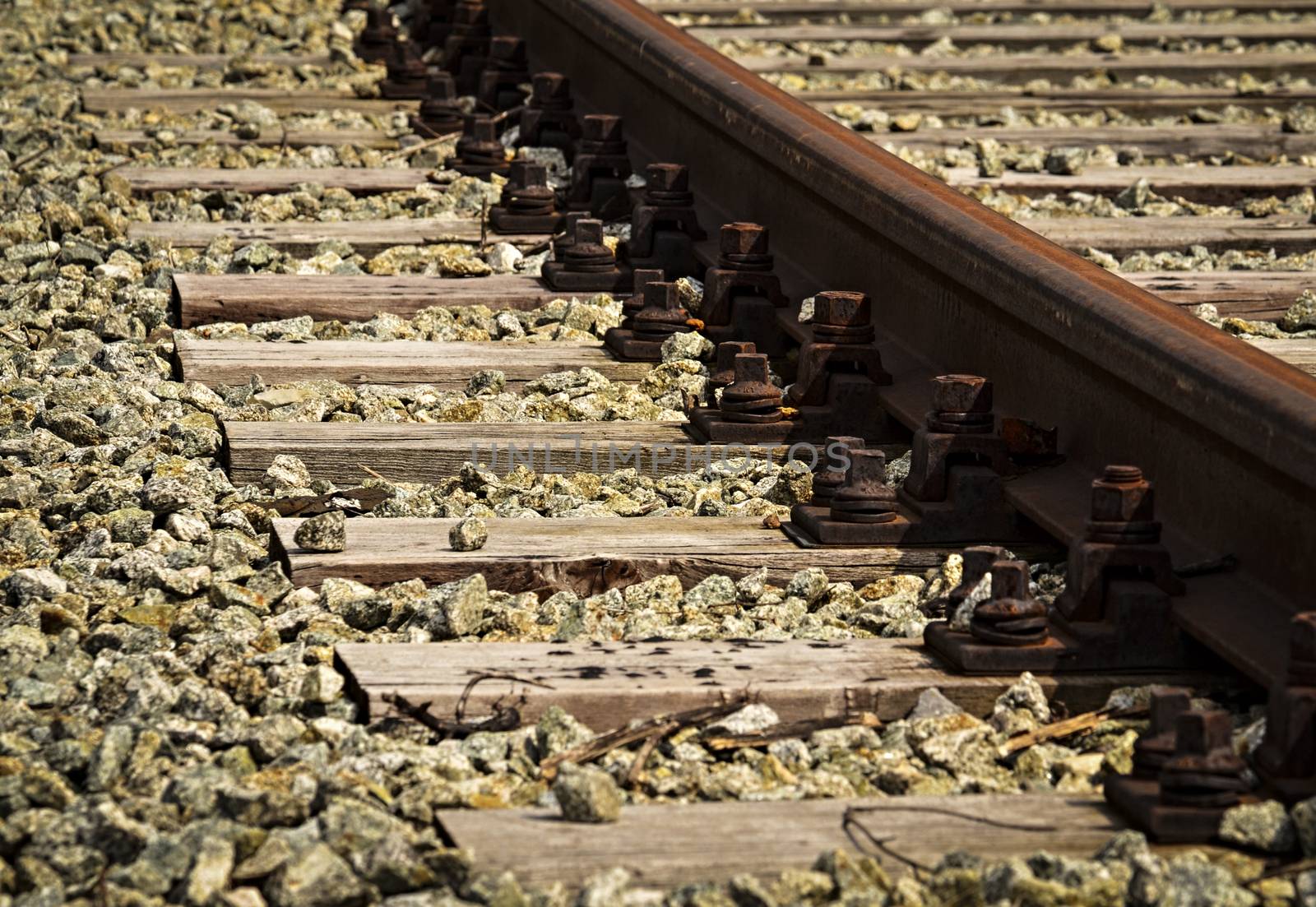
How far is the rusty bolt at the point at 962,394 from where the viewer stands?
3.56 meters

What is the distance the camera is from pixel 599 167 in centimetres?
591

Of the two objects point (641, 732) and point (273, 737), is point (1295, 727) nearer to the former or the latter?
point (641, 732)

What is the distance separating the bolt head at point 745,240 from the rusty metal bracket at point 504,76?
8.34ft

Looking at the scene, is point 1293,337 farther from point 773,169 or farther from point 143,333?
point 143,333

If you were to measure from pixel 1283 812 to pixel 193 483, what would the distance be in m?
2.05

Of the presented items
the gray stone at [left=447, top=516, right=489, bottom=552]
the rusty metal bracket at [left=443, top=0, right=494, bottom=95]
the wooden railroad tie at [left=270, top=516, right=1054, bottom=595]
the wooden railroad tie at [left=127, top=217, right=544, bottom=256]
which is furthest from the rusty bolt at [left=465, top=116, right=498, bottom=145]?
the gray stone at [left=447, top=516, right=489, bottom=552]

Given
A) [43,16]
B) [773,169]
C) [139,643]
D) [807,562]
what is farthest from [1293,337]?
[43,16]

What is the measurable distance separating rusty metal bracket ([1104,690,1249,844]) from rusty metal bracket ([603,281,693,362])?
225cm

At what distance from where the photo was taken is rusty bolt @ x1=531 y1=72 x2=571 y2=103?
6535 millimetres

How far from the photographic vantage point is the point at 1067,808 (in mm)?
2551

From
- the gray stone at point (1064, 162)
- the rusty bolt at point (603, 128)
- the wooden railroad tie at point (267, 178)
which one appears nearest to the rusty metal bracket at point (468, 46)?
the wooden railroad tie at point (267, 178)

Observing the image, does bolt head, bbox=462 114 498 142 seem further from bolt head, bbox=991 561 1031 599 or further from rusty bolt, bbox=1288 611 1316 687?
rusty bolt, bbox=1288 611 1316 687

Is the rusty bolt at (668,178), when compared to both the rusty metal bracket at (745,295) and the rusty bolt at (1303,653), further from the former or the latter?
the rusty bolt at (1303,653)

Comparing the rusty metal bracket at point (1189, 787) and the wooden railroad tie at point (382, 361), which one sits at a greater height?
the rusty metal bracket at point (1189, 787)
